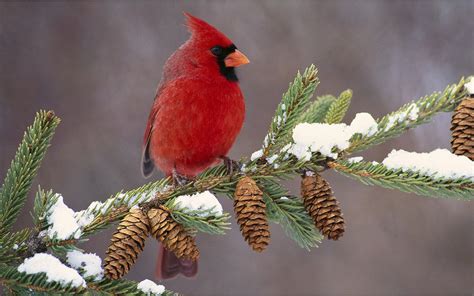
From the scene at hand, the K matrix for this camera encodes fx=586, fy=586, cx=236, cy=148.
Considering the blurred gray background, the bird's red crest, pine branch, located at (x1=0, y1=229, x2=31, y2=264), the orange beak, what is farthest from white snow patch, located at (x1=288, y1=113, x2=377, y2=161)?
the blurred gray background

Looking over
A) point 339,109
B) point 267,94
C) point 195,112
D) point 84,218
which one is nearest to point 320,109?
point 339,109

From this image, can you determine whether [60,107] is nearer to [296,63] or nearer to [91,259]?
[296,63]

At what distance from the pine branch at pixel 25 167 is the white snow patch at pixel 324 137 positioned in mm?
445

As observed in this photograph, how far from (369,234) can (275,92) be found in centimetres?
87

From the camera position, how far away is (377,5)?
328cm

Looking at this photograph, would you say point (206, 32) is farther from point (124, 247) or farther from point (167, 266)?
point (124, 247)

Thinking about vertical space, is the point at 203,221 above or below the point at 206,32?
below

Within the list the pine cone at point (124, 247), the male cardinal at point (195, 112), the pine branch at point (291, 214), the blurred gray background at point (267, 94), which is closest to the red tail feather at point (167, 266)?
the male cardinal at point (195, 112)

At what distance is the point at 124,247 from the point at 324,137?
43 cm

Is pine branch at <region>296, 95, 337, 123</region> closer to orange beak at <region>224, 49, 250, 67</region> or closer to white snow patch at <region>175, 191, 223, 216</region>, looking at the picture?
orange beak at <region>224, 49, 250, 67</region>

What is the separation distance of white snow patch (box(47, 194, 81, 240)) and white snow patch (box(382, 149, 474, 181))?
563 mm

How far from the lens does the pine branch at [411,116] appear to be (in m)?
1.15

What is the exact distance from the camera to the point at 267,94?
3076 mm

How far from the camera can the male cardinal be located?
160 centimetres
